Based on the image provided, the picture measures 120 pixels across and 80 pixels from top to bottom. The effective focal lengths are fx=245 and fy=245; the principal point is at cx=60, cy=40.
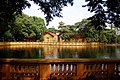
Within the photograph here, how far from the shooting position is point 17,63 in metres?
7.60

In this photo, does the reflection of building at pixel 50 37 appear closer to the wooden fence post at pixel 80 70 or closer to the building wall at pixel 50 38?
the building wall at pixel 50 38

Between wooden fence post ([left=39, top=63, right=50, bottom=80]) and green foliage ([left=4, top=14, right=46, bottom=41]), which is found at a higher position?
green foliage ([left=4, top=14, right=46, bottom=41])

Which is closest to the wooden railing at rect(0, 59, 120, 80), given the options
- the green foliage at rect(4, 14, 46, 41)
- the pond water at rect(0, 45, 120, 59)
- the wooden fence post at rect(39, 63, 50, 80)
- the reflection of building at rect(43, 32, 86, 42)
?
the wooden fence post at rect(39, 63, 50, 80)

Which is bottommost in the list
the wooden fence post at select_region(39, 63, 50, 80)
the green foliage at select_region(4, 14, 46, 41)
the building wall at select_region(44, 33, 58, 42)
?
the wooden fence post at select_region(39, 63, 50, 80)

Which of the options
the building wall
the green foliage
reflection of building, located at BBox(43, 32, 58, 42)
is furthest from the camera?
the building wall

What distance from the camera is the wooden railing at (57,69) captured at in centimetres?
761

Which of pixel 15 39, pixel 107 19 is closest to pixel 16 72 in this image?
pixel 107 19

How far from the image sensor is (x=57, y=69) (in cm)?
762

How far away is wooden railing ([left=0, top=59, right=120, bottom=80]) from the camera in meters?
7.61

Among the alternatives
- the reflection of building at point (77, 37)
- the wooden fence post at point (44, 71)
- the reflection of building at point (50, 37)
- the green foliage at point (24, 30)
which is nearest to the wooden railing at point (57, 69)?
the wooden fence post at point (44, 71)

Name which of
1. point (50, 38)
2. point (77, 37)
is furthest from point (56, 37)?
point (77, 37)

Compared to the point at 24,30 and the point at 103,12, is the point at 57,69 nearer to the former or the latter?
the point at 103,12

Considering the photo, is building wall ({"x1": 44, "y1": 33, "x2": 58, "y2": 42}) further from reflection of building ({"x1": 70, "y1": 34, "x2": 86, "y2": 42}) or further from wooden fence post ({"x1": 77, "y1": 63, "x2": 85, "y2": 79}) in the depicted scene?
wooden fence post ({"x1": 77, "y1": 63, "x2": 85, "y2": 79})

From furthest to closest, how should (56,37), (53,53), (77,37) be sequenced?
1. (77,37)
2. (56,37)
3. (53,53)
